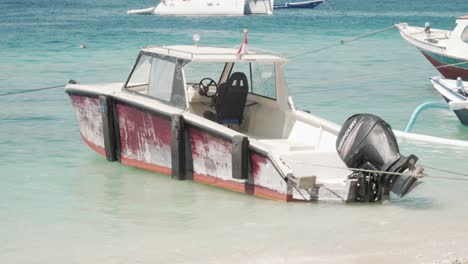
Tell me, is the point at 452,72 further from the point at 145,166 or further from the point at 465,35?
the point at 145,166

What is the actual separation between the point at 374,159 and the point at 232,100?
3.28 meters

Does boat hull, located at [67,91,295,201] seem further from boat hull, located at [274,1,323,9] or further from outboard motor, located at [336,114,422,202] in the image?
boat hull, located at [274,1,323,9]

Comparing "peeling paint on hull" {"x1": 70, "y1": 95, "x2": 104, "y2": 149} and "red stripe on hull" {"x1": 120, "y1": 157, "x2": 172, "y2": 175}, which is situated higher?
"peeling paint on hull" {"x1": 70, "y1": 95, "x2": 104, "y2": 149}

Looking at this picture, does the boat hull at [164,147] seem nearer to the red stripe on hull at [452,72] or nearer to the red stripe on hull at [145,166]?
the red stripe on hull at [145,166]

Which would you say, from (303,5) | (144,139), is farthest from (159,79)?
(303,5)

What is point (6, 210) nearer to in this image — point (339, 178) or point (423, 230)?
point (339, 178)

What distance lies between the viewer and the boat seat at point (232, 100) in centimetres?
1410

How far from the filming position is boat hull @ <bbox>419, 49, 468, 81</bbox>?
25.0 m

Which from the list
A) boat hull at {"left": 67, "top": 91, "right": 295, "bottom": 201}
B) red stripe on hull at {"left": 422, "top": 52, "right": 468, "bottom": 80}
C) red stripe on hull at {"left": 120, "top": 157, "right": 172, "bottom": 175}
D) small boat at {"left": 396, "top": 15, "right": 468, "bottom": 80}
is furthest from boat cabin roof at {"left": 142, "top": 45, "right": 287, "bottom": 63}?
red stripe on hull at {"left": 422, "top": 52, "right": 468, "bottom": 80}

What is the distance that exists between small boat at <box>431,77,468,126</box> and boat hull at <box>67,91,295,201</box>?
276 inches

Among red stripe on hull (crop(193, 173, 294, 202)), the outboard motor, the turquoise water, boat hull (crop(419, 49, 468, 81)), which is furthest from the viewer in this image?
boat hull (crop(419, 49, 468, 81))

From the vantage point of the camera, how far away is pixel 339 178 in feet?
40.2

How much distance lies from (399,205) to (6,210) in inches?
211

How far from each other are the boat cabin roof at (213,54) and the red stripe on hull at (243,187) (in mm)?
1749
